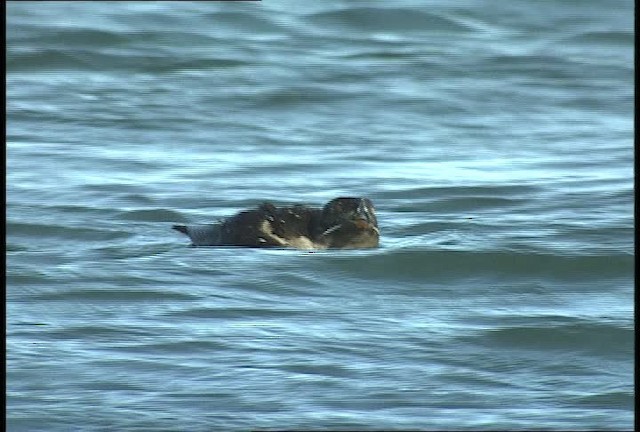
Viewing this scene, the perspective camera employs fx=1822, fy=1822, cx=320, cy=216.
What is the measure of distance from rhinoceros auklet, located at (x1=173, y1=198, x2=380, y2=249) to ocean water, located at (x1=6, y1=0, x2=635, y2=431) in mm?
133

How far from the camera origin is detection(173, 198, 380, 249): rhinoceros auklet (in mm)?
10789

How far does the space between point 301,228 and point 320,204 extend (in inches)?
65.3

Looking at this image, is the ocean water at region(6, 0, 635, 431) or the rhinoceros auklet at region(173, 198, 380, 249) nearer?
the ocean water at region(6, 0, 635, 431)

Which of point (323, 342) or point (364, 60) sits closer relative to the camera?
point (323, 342)

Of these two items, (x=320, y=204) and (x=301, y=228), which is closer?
(x=301, y=228)

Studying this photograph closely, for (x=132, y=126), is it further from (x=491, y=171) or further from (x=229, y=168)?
(x=491, y=171)

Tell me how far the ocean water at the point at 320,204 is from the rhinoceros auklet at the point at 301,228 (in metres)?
0.13

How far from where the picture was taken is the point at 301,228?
10922 mm

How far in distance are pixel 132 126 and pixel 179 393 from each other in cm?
909

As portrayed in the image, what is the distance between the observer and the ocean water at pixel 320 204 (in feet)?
24.8

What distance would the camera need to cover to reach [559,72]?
2044cm

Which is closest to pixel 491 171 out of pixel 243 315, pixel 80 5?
pixel 243 315

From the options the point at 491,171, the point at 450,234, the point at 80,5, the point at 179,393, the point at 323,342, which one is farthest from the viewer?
the point at 80,5

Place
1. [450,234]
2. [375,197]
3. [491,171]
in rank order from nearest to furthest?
1. [450,234]
2. [375,197]
3. [491,171]
